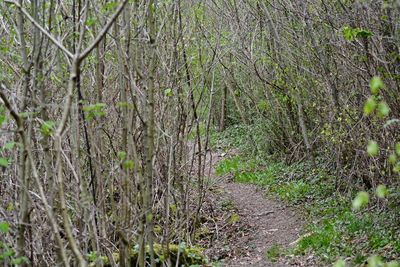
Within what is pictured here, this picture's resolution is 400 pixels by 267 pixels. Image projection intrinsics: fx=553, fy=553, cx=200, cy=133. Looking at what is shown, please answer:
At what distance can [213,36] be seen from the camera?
35.6 ft

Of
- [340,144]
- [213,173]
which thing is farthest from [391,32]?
[213,173]

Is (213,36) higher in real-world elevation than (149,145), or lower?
higher

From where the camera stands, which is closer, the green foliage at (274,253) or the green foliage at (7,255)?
the green foliage at (7,255)

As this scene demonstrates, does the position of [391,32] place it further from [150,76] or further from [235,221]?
[235,221]

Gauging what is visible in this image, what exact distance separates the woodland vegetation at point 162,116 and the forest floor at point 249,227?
1.27 feet

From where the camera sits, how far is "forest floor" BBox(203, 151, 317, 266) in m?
7.43

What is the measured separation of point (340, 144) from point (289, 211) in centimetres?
140

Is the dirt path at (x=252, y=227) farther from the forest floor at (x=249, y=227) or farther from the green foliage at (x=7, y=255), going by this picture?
the green foliage at (x=7, y=255)

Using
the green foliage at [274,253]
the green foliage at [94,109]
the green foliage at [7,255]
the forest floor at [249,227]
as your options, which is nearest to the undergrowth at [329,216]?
the green foliage at [274,253]

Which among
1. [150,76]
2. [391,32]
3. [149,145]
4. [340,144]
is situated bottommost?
[340,144]

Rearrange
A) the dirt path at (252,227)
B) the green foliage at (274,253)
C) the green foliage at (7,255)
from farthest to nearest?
1. the dirt path at (252,227)
2. the green foliage at (274,253)
3. the green foliage at (7,255)

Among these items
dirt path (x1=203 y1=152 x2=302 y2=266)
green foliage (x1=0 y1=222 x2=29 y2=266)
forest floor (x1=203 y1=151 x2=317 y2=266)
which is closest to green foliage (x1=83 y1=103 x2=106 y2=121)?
green foliage (x1=0 y1=222 x2=29 y2=266)

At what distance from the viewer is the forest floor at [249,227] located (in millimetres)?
7426

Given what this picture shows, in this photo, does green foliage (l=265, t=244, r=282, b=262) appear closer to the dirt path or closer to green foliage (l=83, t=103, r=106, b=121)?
the dirt path
